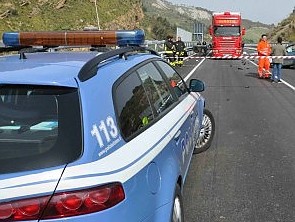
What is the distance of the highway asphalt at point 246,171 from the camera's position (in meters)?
4.76

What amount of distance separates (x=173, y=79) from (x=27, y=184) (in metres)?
2.92

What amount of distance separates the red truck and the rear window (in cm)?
3456

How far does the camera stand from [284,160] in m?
6.58

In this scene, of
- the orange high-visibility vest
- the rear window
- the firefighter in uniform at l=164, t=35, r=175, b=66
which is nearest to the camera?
the rear window

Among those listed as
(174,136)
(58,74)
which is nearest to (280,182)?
(174,136)

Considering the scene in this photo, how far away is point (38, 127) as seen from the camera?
9.14ft

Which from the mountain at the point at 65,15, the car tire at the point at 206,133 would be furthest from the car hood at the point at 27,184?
the mountain at the point at 65,15

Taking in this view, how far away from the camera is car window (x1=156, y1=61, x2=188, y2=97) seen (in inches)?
189

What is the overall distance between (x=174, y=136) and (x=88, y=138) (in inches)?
54.4

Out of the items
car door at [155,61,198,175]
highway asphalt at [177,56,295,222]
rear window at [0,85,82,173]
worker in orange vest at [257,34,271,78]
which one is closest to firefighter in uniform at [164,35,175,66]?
worker in orange vest at [257,34,271,78]

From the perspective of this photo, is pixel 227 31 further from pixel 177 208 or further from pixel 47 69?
pixel 47 69

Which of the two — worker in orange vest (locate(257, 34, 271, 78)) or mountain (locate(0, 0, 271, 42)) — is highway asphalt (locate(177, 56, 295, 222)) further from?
mountain (locate(0, 0, 271, 42))

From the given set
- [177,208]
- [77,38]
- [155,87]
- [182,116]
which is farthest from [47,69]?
[77,38]

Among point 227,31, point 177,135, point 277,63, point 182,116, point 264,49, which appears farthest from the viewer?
point 227,31
